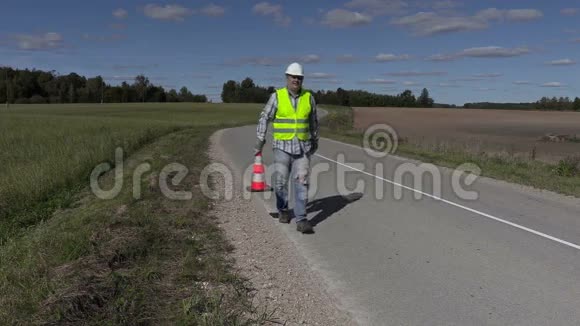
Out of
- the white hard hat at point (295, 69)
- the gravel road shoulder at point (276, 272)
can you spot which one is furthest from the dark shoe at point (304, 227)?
the white hard hat at point (295, 69)

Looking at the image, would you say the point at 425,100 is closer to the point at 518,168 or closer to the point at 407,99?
the point at 407,99

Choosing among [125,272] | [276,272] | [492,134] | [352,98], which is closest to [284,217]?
[276,272]

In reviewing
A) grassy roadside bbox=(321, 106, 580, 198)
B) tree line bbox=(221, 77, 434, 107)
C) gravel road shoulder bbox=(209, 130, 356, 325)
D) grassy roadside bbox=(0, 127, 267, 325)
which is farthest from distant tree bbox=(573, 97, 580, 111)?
grassy roadside bbox=(0, 127, 267, 325)

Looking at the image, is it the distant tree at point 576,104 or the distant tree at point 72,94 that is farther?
the distant tree at point 72,94

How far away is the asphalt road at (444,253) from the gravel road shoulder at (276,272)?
0.14 metres

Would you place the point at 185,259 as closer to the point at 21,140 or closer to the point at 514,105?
the point at 21,140

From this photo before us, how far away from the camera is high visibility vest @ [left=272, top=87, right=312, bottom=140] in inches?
263

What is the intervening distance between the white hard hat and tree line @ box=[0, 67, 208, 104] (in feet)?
435

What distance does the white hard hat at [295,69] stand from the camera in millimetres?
6480

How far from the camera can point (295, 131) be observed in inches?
266

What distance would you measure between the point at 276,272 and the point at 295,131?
2.17 meters

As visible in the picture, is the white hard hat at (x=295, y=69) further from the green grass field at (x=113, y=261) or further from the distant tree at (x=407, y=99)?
the distant tree at (x=407, y=99)

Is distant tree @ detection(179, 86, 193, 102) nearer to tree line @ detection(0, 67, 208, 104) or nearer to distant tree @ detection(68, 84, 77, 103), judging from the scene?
tree line @ detection(0, 67, 208, 104)

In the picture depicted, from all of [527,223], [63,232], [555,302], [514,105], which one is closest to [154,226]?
[63,232]
